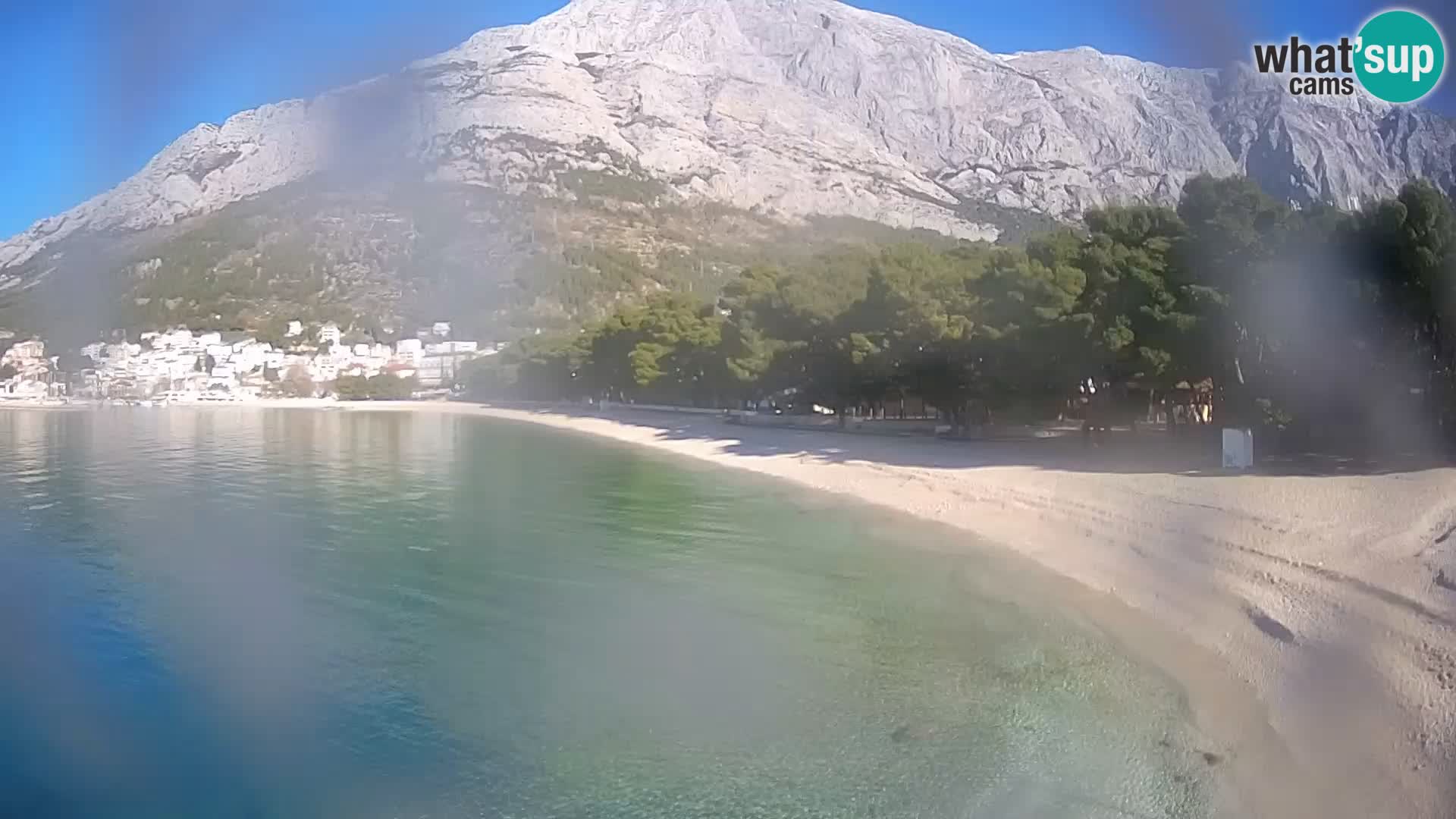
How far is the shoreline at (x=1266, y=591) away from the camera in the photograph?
6406 millimetres

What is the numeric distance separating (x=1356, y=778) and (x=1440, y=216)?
11.8 metres

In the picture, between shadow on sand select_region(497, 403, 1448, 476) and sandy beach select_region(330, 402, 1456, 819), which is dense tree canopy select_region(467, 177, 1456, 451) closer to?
shadow on sand select_region(497, 403, 1448, 476)

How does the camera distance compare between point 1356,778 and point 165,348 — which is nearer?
point 1356,778

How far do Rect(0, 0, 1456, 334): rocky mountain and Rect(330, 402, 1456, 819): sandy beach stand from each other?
4038 millimetres

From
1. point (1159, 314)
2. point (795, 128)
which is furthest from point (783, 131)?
point (1159, 314)

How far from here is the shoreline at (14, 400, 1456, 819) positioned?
6.41 metres

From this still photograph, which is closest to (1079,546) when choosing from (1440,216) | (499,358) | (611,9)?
(1440,216)

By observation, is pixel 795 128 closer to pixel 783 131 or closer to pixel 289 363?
pixel 783 131

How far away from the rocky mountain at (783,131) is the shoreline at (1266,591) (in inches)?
158

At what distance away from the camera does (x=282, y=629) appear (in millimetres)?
11164

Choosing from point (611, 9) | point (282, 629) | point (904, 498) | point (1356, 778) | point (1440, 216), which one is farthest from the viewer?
point (611, 9)

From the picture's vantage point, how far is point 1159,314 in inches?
707

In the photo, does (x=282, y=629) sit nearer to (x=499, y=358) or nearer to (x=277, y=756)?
(x=277, y=756)

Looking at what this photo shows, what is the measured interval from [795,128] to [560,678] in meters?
123
